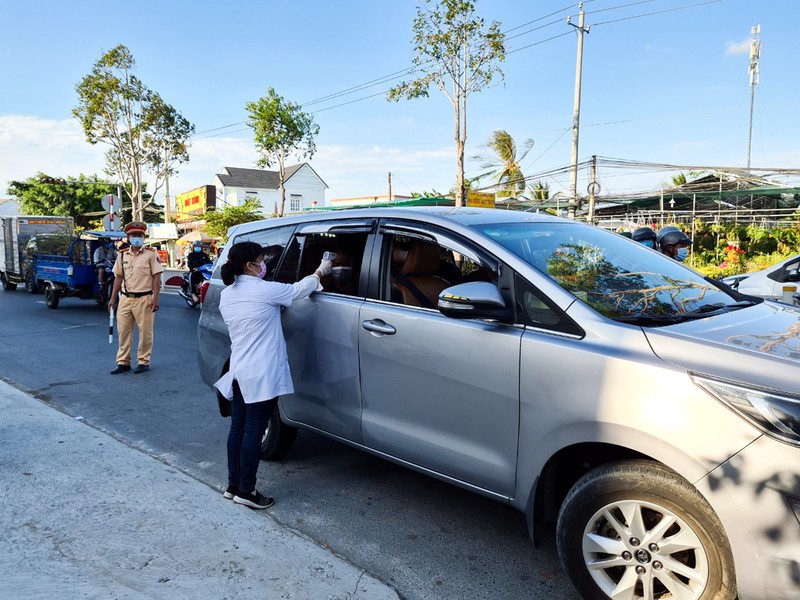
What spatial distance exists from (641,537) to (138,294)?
23.2 feet

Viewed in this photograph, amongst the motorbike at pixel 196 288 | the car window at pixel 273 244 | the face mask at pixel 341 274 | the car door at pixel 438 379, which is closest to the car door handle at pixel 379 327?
the car door at pixel 438 379

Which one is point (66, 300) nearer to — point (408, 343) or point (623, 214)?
point (408, 343)

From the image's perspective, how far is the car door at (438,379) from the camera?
2875mm

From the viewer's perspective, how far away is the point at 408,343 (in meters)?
3.26

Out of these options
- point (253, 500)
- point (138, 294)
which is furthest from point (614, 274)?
point (138, 294)

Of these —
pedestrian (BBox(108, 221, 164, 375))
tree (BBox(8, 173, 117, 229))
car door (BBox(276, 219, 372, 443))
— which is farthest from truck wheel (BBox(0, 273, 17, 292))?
tree (BBox(8, 173, 117, 229))

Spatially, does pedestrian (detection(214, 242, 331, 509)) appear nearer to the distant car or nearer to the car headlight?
the car headlight

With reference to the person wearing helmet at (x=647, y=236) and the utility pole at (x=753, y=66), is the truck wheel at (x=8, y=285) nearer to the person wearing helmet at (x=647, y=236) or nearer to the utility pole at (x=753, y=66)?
the person wearing helmet at (x=647, y=236)

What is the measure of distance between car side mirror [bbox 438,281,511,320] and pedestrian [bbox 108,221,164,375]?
236 inches

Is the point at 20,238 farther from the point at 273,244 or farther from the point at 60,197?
the point at 60,197

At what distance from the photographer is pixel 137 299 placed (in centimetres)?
795

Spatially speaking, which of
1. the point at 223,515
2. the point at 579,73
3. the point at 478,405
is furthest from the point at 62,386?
the point at 579,73

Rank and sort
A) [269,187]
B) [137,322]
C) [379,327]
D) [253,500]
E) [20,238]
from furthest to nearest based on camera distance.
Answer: [269,187] < [20,238] < [137,322] < [253,500] < [379,327]

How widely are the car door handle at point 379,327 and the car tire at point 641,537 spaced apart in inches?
49.3
